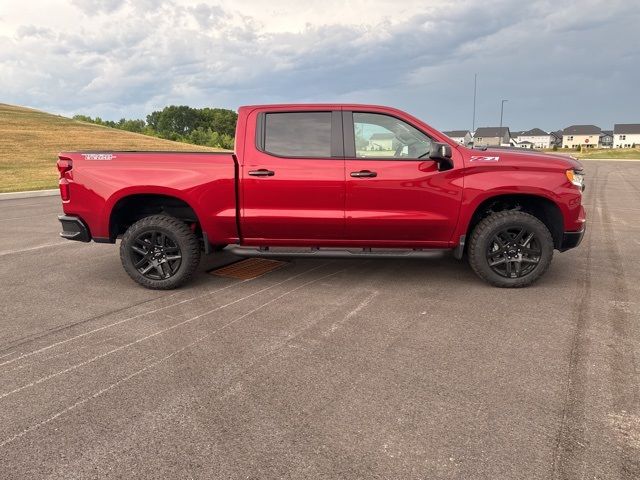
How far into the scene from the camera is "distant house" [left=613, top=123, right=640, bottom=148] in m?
120

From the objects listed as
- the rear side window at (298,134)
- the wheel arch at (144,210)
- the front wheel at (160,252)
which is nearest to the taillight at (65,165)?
the wheel arch at (144,210)

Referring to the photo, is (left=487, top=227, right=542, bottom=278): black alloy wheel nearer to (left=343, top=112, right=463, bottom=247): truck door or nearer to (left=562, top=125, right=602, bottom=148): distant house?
(left=343, top=112, right=463, bottom=247): truck door

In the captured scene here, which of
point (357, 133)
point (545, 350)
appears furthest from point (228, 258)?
point (545, 350)

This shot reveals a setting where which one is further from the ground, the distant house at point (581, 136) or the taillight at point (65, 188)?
the distant house at point (581, 136)

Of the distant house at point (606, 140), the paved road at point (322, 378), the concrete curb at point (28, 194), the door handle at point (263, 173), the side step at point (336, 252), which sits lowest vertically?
the paved road at point (322, 378)

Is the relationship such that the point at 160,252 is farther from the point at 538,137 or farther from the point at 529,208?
the point at 538,137

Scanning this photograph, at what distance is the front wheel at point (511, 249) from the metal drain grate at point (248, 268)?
7.95 ft

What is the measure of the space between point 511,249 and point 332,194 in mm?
1958

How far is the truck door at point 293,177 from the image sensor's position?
466 cm

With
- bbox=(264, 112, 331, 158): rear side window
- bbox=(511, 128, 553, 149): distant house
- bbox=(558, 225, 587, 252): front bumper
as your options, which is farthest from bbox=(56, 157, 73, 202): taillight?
bbox=(511, 128, 553, 149): distant house

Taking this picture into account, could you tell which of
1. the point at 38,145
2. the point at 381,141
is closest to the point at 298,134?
the point at 381,141

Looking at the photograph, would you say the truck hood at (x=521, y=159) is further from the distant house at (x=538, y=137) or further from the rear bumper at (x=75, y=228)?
the distant house at (x=538, y=137)

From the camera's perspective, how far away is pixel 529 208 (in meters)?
5.09

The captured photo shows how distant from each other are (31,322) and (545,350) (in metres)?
4.26
